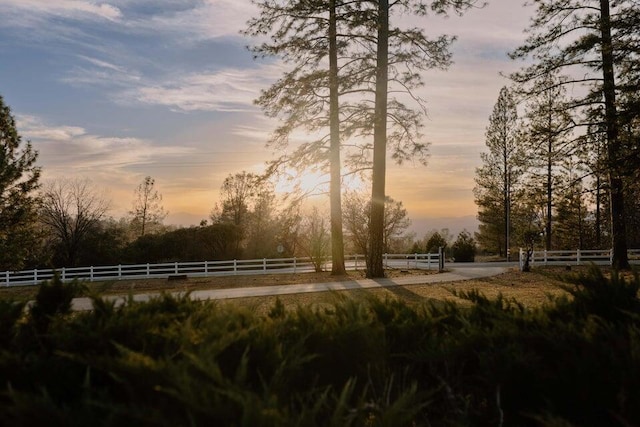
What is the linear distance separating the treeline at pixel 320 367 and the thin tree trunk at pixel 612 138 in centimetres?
1673

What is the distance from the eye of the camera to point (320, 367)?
326 centimetres

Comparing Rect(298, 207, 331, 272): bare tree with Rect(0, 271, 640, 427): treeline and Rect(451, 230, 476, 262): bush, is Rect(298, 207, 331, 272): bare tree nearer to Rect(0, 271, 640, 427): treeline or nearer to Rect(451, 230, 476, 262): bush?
Rect(451, 230, 476, 262): bush

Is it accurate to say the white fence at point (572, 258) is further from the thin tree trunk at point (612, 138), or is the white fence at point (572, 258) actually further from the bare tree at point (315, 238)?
the bare tree at point (315, 238)

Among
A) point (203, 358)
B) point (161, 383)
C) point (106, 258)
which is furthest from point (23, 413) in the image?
point (106, 258)

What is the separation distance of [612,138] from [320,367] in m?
20.2

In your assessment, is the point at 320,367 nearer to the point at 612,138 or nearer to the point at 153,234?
the point at 612,138

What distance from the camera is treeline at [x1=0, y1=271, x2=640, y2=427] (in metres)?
2.27

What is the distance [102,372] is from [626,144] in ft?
65.8

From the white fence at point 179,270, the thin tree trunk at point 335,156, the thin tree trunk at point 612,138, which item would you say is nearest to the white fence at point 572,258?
the thin tree trunk at point 612,138

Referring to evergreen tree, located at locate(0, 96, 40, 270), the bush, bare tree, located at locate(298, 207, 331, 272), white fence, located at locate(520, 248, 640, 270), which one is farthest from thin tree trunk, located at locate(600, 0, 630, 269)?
evergreen tree, located at locate(0, 96, 40, 270)

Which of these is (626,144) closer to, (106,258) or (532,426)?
(532,426)

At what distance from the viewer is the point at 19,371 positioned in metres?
2.89

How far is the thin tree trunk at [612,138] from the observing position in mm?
18797

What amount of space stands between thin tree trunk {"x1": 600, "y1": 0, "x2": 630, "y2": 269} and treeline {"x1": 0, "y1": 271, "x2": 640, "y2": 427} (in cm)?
1673
